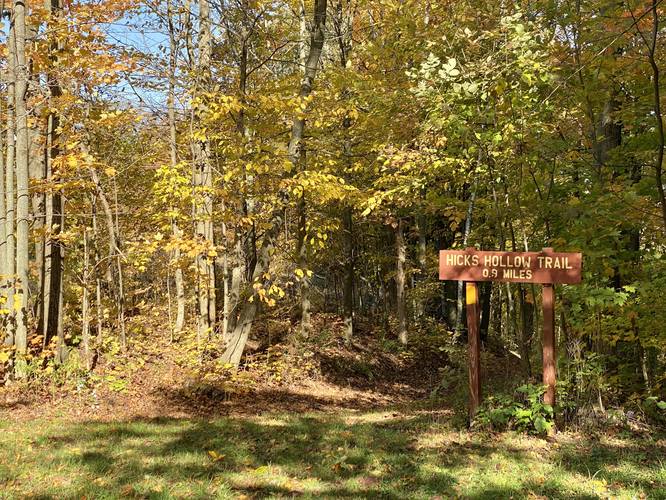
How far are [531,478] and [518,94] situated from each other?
4.64 metres

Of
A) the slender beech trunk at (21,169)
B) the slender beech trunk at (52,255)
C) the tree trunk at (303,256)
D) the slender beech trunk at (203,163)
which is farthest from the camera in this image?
the tree trunk at (303,256)

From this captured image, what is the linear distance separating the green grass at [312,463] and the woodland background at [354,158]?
0.82 meters

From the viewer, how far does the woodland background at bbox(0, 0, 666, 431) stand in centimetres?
679

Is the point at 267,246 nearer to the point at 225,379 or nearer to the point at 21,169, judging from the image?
the point at 225,379

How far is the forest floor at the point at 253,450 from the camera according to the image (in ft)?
15.6

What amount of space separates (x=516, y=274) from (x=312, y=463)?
3.28 metres

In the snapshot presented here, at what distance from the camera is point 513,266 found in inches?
251

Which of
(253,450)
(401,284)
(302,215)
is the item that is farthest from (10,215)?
(401,284)

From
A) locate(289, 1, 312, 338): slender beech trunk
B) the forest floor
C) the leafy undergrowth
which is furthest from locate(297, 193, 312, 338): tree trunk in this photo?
the forest floor

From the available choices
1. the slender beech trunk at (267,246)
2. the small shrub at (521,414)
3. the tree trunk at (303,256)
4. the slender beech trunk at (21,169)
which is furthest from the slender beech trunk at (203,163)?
the small shrub at (521,414)

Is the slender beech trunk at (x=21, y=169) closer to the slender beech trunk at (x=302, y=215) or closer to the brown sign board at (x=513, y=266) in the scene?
the slender beech trunk at (x=302, y=215)

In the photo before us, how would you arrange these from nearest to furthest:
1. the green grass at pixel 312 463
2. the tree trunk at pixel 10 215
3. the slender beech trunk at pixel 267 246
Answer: the green grass at pixel 312 463
the tree trunk at pixel 10 215
the slender beech trunk at pixel 267 246

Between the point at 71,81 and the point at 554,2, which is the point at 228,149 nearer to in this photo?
the point at 71,81

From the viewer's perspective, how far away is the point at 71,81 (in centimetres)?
1063
